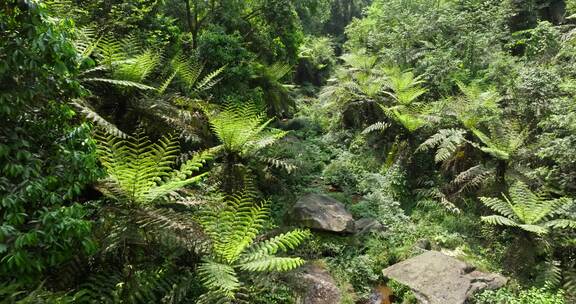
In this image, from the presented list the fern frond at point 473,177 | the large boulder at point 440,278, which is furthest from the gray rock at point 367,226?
the fern frond at point 473,177

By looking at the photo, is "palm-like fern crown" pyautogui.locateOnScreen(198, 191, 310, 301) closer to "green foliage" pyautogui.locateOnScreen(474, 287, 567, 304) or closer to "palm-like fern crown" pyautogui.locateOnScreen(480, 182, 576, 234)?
"green foliage" pyautogui.locateOnScreen(474, 287, 567, 304)

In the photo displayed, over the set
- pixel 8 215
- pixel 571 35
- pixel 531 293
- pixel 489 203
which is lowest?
pixel 531 293

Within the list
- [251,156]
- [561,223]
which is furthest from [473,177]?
[251,156]

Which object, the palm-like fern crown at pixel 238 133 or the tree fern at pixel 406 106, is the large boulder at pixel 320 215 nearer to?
the palm-like fern crown at pixel 238 133

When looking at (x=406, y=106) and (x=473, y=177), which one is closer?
(x=473, y=177)

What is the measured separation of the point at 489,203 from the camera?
16.0 feet

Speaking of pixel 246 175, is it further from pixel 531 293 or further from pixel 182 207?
pixel 531 293

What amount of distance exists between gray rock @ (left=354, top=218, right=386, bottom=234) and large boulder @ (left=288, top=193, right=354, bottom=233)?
0.43ft

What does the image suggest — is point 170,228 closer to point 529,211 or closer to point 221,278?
point 221,278

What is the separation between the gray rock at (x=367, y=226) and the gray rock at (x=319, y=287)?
113 centimetres

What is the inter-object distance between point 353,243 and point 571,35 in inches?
220

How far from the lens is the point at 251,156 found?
5.21 metres

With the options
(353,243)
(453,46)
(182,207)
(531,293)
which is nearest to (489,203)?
(531,293)

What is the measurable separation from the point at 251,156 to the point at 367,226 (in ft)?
5.86
